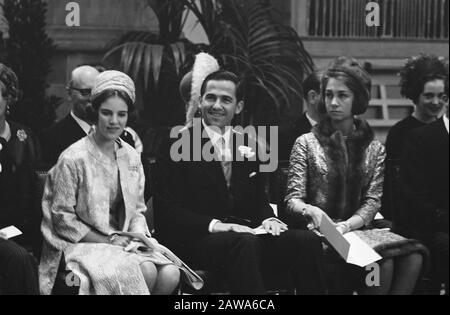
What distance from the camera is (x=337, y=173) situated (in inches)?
221

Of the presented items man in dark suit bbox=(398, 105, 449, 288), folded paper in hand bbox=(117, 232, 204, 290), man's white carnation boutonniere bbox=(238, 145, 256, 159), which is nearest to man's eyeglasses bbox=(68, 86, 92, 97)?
man's white carnation boutonniere bbox=(238, 145, 256, 159)

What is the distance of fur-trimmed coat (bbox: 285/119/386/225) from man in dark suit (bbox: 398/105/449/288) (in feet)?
0.56

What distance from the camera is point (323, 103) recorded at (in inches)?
227

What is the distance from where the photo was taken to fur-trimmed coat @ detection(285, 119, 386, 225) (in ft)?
18.4

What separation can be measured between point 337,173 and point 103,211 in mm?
1292

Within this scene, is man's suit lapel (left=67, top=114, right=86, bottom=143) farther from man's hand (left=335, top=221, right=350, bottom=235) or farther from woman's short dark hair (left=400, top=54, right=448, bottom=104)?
woman's short dark hair (left=400, top=54, right=448, bottom=104)

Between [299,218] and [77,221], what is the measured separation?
3.90 ft

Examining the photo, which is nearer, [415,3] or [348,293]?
[348,293]

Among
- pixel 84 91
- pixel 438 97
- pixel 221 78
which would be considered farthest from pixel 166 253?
pixel 438 97

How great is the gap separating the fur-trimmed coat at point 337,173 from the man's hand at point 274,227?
0.71ft

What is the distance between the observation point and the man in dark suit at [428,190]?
17.9ft

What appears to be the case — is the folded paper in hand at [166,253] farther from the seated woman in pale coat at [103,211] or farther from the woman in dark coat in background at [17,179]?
the woman in dark coat in background at [17,179]
